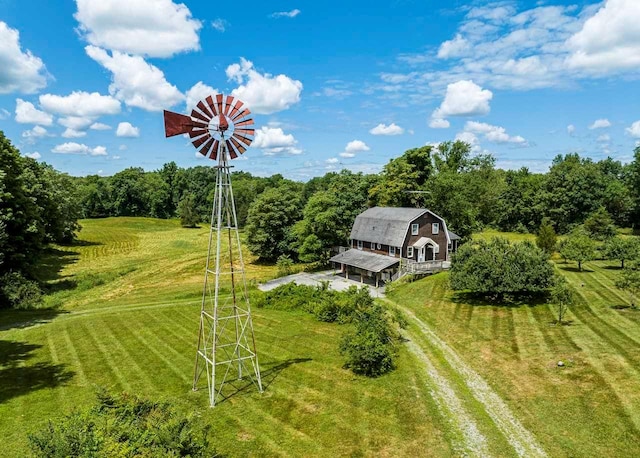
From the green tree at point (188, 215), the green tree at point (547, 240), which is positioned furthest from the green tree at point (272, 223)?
the green tree at point (188, 215)

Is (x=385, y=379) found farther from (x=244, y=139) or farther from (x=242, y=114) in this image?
(x=242, y=114)

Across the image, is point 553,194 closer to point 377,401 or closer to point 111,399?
point 377,401

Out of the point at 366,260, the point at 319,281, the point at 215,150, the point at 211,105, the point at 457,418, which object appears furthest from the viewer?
the point at 366,260

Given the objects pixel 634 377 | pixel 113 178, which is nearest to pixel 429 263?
pixel 634 377

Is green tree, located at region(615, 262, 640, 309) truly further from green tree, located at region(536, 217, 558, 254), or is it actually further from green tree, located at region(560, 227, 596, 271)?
green tree, located at region(536, 217, 558, 254)

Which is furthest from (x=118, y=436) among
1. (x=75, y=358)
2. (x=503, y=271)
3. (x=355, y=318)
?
(x=503, y=271)
